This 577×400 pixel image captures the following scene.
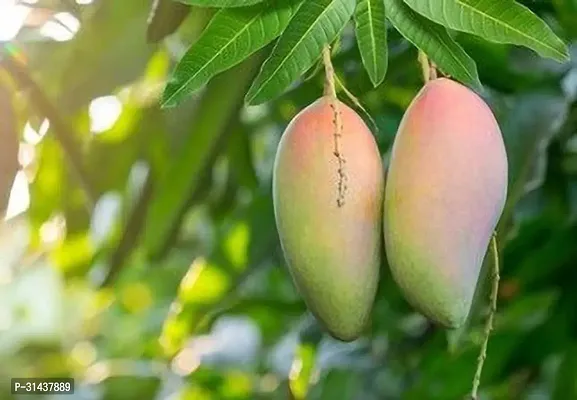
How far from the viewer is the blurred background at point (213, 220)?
2.60 ft

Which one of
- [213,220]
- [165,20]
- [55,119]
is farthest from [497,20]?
[213,220]

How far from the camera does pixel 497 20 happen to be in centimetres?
48

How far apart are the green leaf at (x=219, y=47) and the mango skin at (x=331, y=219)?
38 mm

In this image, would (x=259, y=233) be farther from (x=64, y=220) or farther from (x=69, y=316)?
(x=69, y=316)

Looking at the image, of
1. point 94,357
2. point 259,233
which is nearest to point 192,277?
point 259,233

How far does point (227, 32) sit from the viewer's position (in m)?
0.48

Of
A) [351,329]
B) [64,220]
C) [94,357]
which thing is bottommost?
[94,357]

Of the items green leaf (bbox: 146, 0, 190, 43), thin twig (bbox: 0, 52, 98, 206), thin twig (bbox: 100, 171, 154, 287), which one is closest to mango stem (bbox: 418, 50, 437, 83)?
green leaf (bbox: 146, 0, 190, 43)

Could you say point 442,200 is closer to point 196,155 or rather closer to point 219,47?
point 219,47

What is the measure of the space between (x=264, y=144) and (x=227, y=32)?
0.86m

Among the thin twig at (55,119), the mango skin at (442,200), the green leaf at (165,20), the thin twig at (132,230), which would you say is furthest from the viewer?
the thin twig at (132,230)

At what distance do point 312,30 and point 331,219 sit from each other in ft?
0.24

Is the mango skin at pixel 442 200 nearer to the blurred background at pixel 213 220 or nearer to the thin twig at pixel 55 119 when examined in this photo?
the blurred background at pixel 213 220

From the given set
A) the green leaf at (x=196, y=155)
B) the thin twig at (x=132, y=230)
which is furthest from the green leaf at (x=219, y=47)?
the thin twig at (x=132, y=230)
